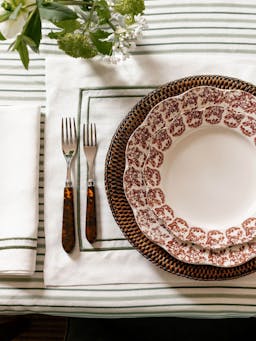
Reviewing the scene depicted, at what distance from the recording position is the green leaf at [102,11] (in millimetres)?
652

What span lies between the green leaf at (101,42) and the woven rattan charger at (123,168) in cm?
10

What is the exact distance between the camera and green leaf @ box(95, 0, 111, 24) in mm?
652

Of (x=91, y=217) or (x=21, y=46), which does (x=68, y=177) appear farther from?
(x=21, y=46)

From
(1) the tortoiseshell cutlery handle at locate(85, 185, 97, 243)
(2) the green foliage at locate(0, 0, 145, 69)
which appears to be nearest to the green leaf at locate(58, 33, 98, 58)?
(2) the green foliage at locate(0, 0, 145, 69)

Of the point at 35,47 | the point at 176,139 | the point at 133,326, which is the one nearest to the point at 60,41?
the point at 35,47

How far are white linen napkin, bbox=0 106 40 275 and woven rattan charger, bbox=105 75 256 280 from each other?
0.45 ft

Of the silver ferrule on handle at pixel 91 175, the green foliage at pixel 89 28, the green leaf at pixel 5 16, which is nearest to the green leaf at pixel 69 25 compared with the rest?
the green foliage at pixel 89 28

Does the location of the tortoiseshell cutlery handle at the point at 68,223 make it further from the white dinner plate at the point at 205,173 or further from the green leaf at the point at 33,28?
the green leaf at the point at 33,28

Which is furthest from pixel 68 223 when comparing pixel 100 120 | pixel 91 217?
pixel 100 120

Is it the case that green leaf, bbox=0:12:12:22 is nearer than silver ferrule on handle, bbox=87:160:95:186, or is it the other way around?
green leaf, bbox=0:12:12:22

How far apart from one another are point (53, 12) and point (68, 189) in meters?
0.30

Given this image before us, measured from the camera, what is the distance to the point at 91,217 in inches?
29.9

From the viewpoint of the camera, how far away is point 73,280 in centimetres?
76

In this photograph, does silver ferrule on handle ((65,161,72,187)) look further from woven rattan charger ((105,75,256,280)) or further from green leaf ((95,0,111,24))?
green leaf ((95,0,111,24))
